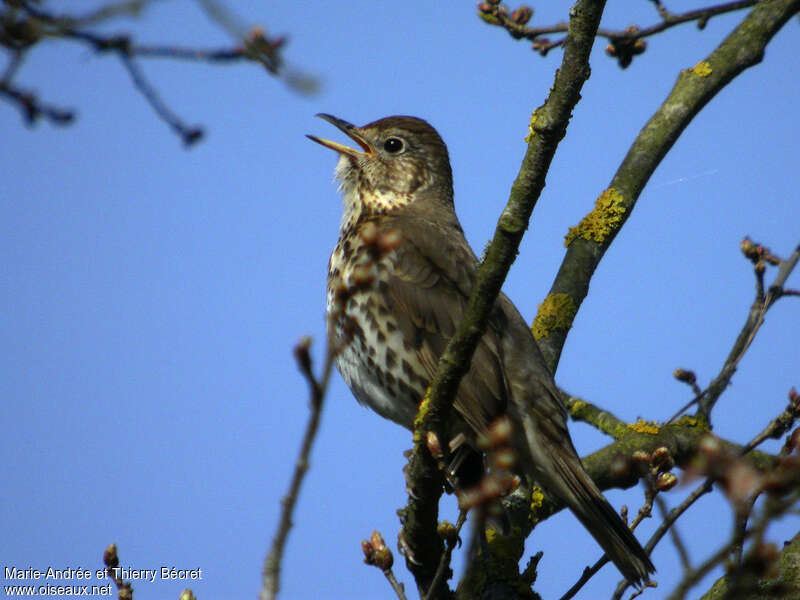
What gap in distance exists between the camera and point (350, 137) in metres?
6.75

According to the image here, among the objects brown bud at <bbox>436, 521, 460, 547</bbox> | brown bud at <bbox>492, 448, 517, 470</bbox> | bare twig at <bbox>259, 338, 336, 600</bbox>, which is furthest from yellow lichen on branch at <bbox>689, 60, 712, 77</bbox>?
bare twig at <bbox>259, 338, 336, 600</bbox>

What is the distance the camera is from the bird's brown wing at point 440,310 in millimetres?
4848

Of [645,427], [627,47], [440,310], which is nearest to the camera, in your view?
[440,310]

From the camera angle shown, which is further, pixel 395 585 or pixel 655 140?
pixel 655 140

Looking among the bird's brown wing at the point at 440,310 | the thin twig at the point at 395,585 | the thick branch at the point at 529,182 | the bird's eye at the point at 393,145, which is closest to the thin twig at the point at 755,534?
the thick branch at the point at 529,182

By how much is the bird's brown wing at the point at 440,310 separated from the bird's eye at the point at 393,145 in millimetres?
1090

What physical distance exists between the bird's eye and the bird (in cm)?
71

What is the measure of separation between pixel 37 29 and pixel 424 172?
14.1 feet

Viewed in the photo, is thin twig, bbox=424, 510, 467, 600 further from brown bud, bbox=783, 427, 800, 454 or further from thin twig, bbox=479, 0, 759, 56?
thin twig, bbox=479, 0, 759, 56

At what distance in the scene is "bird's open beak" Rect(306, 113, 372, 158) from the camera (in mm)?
6566

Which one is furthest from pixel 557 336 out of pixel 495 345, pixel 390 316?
pixel 390 316

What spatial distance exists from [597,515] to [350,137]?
3297mm

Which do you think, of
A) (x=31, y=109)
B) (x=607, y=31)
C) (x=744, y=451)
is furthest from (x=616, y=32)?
(x=31, y=109)

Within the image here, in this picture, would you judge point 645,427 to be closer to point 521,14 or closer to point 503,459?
point 521,14
